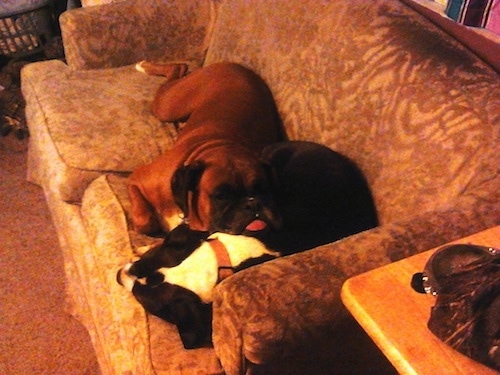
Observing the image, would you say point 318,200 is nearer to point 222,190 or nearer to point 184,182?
point 222,190

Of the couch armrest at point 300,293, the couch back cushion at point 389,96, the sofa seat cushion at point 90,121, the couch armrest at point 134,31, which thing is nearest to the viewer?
the couch armrest at point 300,293

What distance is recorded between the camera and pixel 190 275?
1.15 metres

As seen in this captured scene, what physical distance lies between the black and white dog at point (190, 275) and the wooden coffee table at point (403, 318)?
0.40 m

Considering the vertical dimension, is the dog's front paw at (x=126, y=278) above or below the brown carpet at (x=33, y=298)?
above

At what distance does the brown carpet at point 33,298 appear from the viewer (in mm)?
1739

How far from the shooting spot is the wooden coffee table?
688 millimetres

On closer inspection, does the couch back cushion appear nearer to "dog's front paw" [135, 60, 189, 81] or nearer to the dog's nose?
the dog's nose

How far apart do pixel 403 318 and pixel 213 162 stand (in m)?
0.87

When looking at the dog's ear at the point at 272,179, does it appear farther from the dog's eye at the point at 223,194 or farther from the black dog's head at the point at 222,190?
the dog's eye at the point at 223,194

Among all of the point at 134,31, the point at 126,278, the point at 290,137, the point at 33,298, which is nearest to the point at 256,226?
the point at 126,278

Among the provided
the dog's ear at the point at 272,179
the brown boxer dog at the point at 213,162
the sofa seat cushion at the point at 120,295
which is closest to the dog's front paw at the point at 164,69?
the brown boxer dog at the point at 213,162

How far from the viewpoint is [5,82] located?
3.14 meters

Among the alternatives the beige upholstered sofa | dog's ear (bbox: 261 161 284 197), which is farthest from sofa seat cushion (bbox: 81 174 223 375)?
dog's ear (bbox: 261 161 284 197)

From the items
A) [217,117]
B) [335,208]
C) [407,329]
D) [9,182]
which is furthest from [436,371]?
[9,182]
